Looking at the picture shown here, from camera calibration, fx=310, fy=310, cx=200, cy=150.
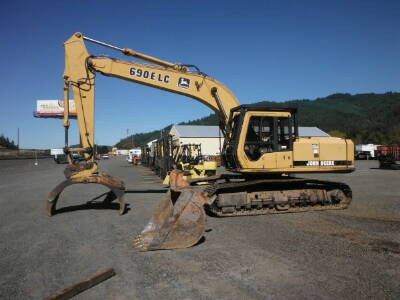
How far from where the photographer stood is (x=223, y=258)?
537 centimetres

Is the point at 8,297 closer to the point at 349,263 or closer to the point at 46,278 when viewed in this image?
the point at 46,278

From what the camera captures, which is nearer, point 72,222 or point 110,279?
point 110,279

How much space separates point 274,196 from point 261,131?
1901 mm

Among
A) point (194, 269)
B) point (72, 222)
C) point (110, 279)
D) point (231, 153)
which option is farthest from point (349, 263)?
point (72, 222)

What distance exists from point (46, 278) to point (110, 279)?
98cm

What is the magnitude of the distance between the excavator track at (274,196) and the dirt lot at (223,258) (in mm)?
343

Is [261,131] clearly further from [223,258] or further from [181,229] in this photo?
[223,258]

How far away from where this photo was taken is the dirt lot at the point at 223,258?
421 cm

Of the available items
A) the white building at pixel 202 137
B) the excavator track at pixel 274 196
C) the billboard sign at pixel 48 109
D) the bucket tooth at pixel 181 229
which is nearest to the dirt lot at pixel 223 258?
the bucket tooth at pixel 181 229

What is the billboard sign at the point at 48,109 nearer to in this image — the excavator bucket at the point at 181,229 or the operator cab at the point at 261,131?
the operator cab at the point at 261,131

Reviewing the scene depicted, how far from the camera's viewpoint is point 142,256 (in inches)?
219

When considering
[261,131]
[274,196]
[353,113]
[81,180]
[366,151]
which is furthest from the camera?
[353,113]

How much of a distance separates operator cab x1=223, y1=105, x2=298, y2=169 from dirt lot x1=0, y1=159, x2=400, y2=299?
187 cm

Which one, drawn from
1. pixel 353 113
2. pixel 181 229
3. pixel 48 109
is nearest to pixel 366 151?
pixel 181 229
